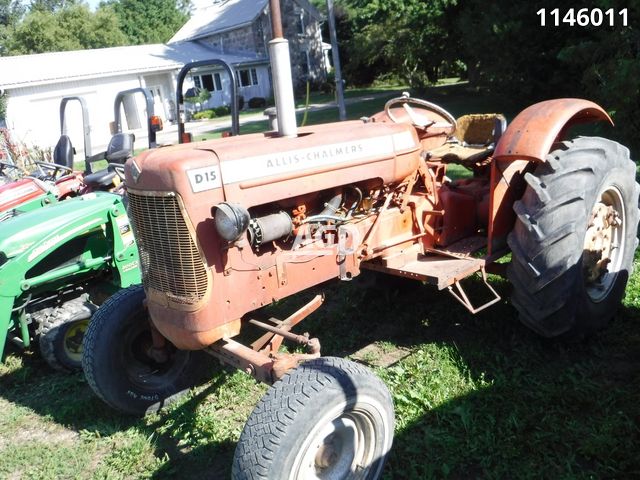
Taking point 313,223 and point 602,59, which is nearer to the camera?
A: point 313,223

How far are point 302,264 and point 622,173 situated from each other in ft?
7.20

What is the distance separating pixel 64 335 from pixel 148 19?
188 feet

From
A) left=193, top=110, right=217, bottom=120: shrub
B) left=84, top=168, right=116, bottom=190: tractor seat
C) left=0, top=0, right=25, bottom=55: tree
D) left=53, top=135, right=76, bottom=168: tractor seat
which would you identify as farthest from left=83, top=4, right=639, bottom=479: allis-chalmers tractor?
left=0, top=0, right=25, bottom=55: tree

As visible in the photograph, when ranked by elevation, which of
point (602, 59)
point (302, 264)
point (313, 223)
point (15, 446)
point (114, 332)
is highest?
point (602, 59)

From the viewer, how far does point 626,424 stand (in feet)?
9.48

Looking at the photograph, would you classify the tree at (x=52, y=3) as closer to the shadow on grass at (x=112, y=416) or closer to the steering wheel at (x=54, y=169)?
the steering wheel at (x=54, y=169)

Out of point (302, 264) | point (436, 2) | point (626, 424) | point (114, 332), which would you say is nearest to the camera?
point (626, 424)

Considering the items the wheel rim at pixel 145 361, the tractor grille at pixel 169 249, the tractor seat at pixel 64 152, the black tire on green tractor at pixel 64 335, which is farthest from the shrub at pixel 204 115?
the tractor grille at pixel 169 249

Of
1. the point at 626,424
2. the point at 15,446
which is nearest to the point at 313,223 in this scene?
the point at 626,424

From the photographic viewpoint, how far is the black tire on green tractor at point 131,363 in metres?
3.31

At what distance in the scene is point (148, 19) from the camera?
55312 millimetres

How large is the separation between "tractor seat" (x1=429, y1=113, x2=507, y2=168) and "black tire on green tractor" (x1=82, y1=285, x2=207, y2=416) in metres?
2.24

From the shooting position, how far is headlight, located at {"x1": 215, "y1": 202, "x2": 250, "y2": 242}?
254 centimetres

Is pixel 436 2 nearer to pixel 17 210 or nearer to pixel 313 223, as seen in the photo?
pixel 17 210
